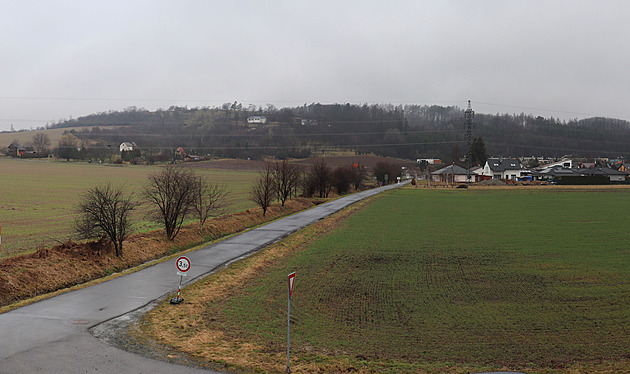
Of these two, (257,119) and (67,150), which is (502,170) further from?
(67,150)

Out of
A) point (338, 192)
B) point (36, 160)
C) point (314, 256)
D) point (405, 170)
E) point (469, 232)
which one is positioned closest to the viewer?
point (314, 256)

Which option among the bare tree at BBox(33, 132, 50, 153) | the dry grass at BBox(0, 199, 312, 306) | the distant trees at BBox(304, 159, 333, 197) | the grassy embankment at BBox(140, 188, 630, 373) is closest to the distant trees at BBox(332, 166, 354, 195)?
the distant trees at BBox(304, 159, 333, 197)

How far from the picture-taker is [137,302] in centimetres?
1433

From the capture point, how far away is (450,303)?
45.8 ft

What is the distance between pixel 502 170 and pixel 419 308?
365ft

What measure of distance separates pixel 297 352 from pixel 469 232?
21.5 m

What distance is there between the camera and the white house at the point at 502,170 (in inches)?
4505

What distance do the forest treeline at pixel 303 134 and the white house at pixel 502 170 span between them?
1555 centimetres

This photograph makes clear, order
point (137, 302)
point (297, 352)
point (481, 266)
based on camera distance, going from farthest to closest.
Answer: point (481, 266)
point (137, 302)
point (297, 352)

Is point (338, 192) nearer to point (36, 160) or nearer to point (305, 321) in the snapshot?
point (305, 321)

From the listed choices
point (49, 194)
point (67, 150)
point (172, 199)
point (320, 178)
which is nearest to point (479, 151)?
point (320, 178)

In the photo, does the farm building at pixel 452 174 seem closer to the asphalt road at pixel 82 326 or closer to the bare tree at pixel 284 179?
the bare tree at pixel 284 179

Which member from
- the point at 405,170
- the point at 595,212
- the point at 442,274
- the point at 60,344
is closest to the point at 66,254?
the point at 60,344

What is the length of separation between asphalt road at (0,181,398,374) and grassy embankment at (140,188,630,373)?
1.23 m
